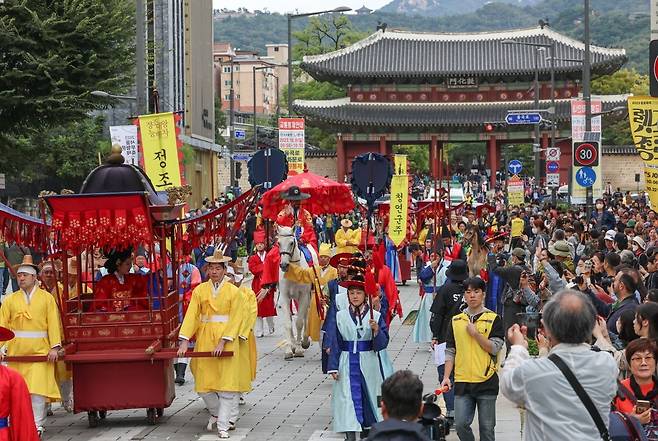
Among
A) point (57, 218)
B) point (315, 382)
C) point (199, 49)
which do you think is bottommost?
point (315, 382)

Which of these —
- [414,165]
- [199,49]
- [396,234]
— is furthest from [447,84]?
[396,234]

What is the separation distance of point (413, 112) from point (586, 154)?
43.7 m

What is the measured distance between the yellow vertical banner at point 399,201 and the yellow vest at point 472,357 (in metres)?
13.2

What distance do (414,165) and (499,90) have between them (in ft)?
41.8

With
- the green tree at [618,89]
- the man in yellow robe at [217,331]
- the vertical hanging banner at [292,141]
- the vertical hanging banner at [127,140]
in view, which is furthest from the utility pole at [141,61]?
the green tree at [618,89]

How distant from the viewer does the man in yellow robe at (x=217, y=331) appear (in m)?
12.2

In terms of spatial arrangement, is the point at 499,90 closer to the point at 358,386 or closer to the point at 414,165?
the point at 414,165

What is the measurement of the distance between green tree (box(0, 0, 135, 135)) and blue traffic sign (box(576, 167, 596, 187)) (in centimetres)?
974

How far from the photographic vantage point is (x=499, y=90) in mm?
70875

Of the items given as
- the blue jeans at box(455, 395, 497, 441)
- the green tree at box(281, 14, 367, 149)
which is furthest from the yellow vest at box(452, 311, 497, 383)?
the green tree at box(281, 14, 367, 149)

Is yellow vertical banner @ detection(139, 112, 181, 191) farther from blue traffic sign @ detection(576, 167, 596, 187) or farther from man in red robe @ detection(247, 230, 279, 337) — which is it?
blue traffic sign @ detection(576, 167, 596, 187)

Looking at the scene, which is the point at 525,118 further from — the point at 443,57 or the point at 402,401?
the point at 402,401

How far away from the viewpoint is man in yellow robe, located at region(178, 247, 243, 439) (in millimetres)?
12245

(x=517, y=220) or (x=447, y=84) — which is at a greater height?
(x=447, y=84)
